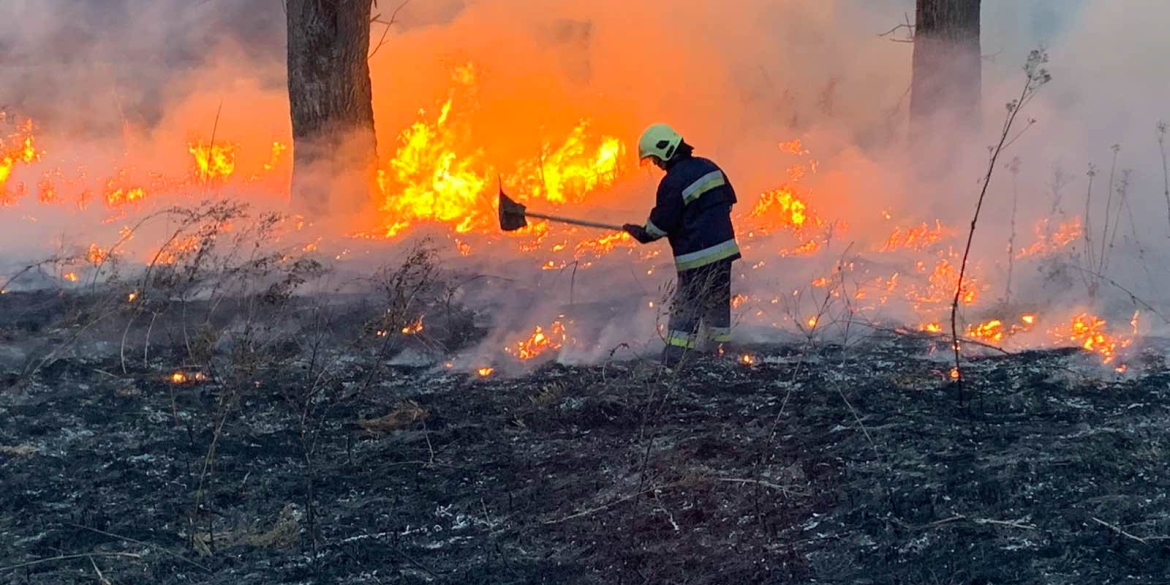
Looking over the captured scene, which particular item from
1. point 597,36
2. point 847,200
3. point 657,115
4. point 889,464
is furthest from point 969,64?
point 889,464

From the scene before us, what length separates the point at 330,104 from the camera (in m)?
9.36

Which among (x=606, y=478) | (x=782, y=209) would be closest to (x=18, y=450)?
(x=606, y=478)

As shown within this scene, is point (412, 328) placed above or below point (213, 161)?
below

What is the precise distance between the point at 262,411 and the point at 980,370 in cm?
368

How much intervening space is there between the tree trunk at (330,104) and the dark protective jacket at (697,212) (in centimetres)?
331

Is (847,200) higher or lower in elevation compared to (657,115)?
lower

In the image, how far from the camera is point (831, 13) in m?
Answer: 12.4

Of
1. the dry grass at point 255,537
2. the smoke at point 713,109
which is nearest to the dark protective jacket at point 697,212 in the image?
the smoke at point 713,109

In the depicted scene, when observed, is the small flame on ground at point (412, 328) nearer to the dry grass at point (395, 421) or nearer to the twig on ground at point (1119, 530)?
the dry grass at point (395, 421)

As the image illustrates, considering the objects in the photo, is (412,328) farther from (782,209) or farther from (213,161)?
(213,161)

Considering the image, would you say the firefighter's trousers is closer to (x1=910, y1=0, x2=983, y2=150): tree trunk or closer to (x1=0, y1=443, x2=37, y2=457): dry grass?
(x1=0, y1=443, x2=37, y2=457): dry grass

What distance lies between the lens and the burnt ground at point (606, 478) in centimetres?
433

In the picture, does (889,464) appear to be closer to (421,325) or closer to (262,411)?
(262,411)

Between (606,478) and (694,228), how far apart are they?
2.44m
